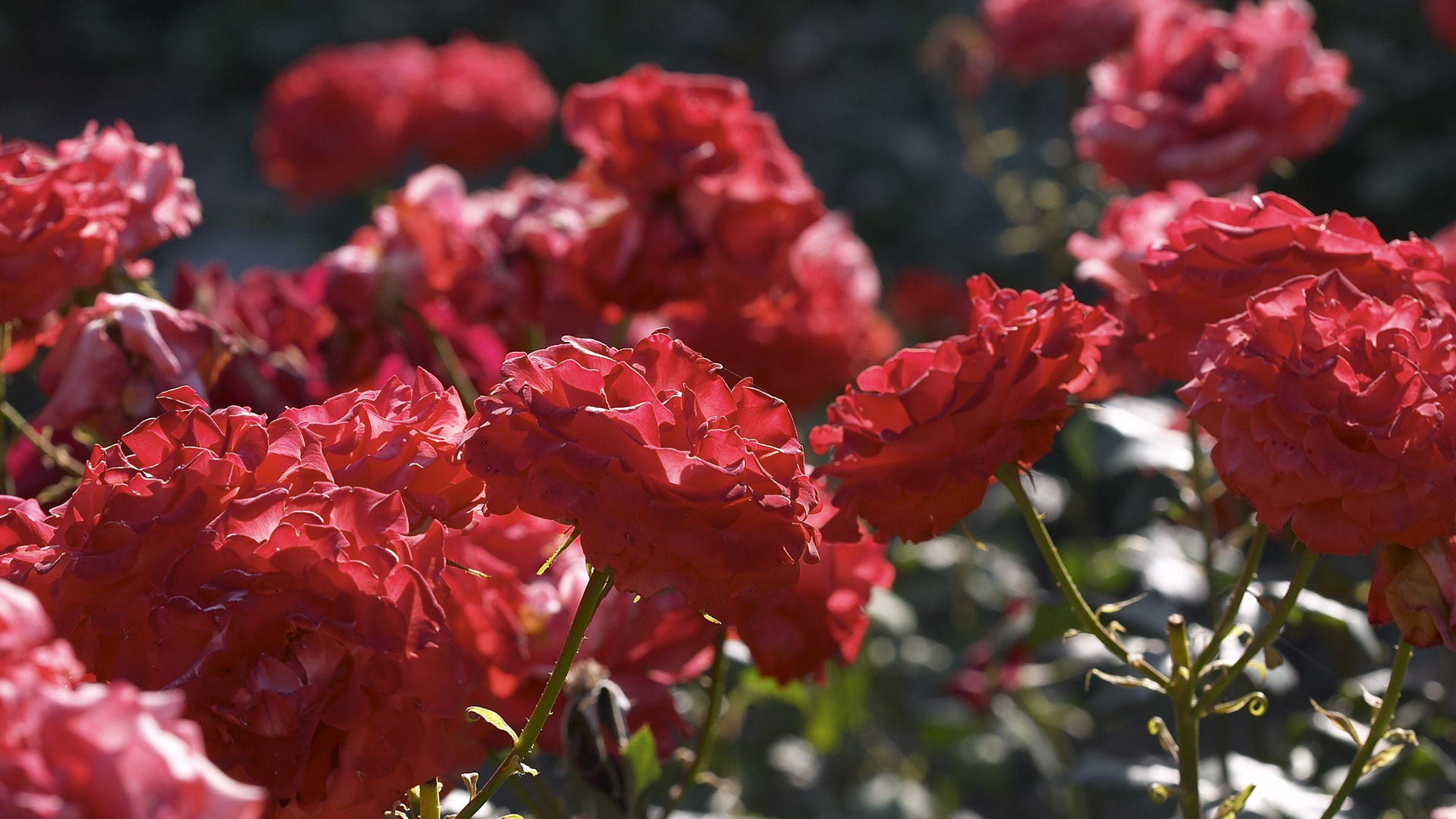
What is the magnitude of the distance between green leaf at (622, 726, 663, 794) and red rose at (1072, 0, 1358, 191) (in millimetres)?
754

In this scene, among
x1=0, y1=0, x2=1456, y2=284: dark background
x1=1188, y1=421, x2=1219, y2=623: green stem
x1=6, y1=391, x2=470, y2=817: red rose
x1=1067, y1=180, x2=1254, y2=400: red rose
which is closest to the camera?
x1=6, y1=391, x2=470, y2=817: red rose

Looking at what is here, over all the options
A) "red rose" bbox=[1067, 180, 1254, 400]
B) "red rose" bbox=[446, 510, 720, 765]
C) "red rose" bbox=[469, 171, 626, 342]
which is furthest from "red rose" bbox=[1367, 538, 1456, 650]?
"red rose" bbox=[469, 171, 626, 342]

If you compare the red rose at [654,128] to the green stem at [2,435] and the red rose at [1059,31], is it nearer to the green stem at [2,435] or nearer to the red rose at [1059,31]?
the green stem at [2,435]

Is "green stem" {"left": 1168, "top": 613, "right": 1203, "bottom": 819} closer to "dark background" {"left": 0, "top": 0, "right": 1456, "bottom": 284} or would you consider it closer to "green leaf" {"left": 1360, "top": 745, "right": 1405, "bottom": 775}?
"green leaf" {"left": 1360, "top": 745, "right": 1405, "bottom": 775}

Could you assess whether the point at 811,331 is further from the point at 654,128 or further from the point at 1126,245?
the point at 1126,245

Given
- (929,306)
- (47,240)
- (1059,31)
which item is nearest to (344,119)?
(929,306)

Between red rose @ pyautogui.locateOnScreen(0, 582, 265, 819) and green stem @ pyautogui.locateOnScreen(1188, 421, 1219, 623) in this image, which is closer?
red rose @ pyautogui.locateOnScreen(0, 582, 265, 819)

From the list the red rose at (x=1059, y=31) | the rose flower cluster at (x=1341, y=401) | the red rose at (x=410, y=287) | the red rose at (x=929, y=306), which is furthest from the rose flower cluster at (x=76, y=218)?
the red rose at (x=929, y=306)

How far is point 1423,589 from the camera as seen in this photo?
0.63m

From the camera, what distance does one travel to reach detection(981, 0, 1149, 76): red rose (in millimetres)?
1818

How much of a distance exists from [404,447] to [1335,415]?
0.42 m

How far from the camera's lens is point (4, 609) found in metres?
0.38

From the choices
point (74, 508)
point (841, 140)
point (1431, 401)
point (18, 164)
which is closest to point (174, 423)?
point (74, 508)

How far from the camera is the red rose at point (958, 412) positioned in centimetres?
63
